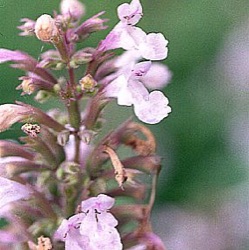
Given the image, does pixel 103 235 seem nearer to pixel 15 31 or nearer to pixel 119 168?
pixel 119 168

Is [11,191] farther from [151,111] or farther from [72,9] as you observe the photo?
[72,9]

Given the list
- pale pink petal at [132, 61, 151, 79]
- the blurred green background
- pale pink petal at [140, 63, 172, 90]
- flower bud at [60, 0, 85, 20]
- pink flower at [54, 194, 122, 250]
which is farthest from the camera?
the blurred green background

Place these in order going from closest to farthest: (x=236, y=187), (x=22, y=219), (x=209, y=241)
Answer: (x=22, y=219) < (x=209, y=241) < (x=236, y=187)

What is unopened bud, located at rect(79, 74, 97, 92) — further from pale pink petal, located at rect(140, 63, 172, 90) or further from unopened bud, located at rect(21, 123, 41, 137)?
pale pink petal, located at rect(140, 63, 172, 90)

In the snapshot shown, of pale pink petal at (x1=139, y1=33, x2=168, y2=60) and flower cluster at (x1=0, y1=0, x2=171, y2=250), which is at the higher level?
pale pink petal at (x1=139, y1=33, x2=168, y2=60)

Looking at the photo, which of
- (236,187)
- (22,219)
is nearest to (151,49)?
(22,219)

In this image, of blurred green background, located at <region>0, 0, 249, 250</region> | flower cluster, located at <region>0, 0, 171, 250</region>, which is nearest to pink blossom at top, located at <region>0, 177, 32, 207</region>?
flower cluster, located at <region>0, 0, 171, 250</region>

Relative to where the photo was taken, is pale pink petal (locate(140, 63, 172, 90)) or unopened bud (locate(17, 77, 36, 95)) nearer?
unopened bud (locate(17, 77, 36, 95))
